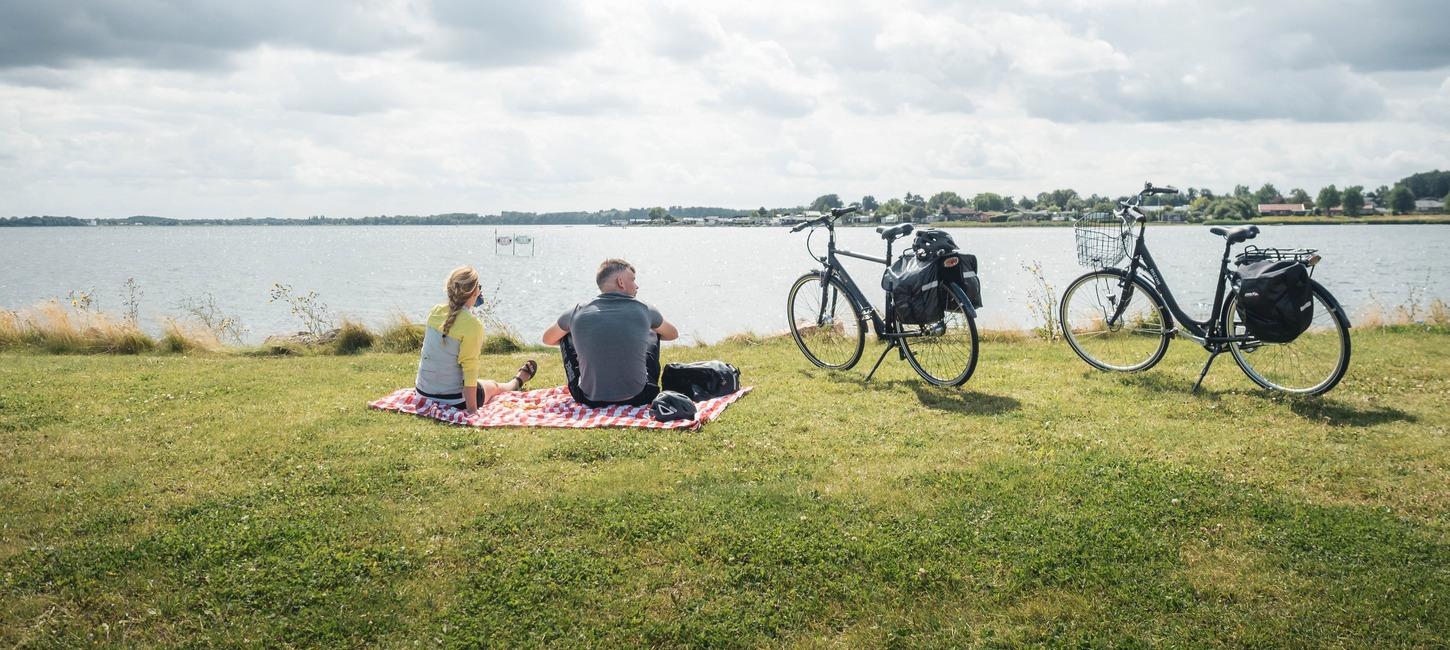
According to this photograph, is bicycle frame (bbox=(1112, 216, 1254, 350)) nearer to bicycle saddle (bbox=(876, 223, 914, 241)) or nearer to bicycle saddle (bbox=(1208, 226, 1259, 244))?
bicycle saddle (bbox=(1208, 226, 1259, 244))

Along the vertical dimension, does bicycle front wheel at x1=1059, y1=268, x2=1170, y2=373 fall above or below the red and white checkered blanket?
above

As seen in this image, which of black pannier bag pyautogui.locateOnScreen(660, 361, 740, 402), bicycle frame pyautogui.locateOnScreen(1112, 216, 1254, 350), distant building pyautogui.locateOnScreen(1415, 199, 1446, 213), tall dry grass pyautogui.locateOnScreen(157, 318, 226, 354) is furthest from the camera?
distant building pyautogui.locateOnScreen(1415, 199, 1446, 213)

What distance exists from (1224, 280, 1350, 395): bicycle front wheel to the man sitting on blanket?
5117 millimetres

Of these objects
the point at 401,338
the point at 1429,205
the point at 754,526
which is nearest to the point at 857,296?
Answer: the point at 754,526

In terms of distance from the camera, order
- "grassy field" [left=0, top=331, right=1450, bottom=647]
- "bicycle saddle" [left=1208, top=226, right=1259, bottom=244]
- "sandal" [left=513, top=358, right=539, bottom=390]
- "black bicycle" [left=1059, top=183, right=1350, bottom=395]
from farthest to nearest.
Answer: "sandal" [left=513, top=358, right=539, bottom=390], "black bicycle" [left=1059, top=183, right=1350, bottom=395], "bicycle saddle" [left=1208, top=226, right=1259, bottom=244], "grassy field" [left=0, top=331, right=1450, bottom=647]

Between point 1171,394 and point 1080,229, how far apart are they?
209 cm

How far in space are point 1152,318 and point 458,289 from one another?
7380 millimetres

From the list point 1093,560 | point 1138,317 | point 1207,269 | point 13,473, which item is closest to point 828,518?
point 1093,560

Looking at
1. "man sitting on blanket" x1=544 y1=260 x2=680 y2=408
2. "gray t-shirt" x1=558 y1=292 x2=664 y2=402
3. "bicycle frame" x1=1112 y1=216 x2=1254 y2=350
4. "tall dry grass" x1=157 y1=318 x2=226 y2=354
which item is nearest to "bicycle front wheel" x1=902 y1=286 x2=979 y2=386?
"bicycle frame" x1=1112 y1=216 x2=1254 y2=350

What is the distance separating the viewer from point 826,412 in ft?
24.4

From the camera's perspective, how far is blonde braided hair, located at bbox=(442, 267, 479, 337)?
7.48 m

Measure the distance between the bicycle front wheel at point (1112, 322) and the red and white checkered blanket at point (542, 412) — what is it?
380 centimetres

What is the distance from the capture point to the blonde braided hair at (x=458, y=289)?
24.5 ft

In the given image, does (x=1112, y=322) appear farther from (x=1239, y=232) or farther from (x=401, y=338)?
(x=401, y=338)
